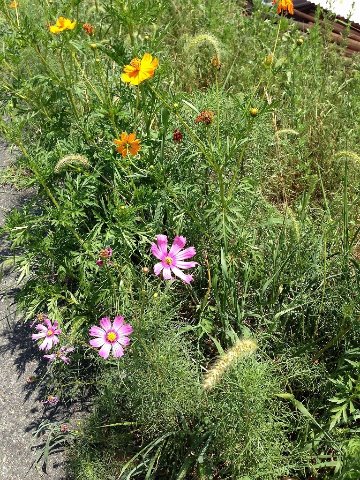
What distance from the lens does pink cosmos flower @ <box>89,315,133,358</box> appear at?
161 centimetres

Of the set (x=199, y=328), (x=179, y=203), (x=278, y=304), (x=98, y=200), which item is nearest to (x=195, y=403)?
(x=199, y=328)

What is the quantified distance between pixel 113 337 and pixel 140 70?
0.90 m

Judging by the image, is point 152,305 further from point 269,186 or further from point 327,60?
point 327,60

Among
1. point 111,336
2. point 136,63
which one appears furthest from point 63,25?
point 111,336

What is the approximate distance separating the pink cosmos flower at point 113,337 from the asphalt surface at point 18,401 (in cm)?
59

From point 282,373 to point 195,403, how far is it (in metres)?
0.34

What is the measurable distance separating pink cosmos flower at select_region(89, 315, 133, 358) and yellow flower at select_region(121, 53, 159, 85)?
2.60ft

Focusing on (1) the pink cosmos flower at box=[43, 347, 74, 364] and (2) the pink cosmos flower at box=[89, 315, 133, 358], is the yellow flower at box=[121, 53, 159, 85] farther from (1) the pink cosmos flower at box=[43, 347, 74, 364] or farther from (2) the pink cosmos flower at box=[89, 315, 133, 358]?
(1) the pink cosmos flower at box=[43, 347, 74, 364]

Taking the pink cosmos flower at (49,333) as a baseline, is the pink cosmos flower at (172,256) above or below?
above

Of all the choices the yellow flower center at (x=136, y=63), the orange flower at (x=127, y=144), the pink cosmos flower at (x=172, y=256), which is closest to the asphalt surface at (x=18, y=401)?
the orange flower at (x=127, y=144)

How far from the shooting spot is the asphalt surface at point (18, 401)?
191 centimetres

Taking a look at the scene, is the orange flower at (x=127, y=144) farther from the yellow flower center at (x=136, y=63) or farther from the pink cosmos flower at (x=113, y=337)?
the pink cosmos flower at (x=113, y=337)

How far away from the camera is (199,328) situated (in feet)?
6.32

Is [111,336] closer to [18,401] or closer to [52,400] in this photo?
[52,400]
